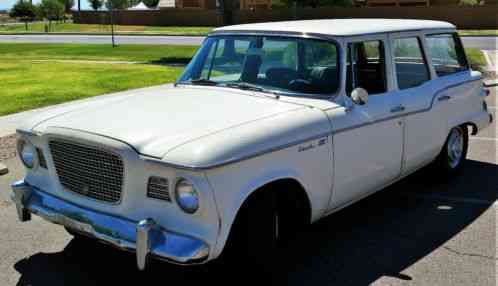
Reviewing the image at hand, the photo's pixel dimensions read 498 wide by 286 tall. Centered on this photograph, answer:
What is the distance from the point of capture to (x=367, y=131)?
183 inches

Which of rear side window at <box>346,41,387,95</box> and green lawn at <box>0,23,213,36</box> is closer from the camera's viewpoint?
rear side window at <box>346,41,387,95</box>

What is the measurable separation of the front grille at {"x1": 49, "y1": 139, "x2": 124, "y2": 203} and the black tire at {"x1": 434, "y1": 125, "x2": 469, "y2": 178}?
3.74 metres

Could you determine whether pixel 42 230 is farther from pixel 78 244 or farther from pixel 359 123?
pixel 359 123

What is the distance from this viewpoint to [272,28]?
504cm

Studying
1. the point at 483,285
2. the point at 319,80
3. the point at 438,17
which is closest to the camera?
the point at 483,285

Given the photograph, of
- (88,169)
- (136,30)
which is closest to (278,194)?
(88,169)

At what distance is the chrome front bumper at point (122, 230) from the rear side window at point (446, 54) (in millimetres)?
3596

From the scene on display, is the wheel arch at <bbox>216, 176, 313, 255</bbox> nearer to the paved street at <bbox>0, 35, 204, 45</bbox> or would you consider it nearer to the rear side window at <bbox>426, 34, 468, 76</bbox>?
the rear side window at <bbox>426, 34, 468, 76</bbox>

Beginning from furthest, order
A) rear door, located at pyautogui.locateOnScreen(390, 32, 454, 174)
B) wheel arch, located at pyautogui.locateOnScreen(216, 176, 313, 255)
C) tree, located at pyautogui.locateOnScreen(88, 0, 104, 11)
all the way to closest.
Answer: tree, located at pyautogui.locateOnScreen(88, 0, 104, 11) → rear door, located at pyautogui.locateOnScreen(390, 32, 454, 174) → wheel arch, located at pyautogui.locateOnScreen(216, 176, 313, 255)

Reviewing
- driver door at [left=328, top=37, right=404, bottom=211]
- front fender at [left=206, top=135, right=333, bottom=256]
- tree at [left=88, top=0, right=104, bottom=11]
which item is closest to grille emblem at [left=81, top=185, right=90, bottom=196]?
front fender at [left=206, top=135, right=333, bottom=256]

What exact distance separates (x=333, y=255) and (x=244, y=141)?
4.74ft

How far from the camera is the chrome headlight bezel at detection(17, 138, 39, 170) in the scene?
167 inches

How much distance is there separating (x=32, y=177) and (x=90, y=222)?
0.84m

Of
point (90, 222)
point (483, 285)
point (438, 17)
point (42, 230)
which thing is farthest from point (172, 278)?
A: point (438, 17)
